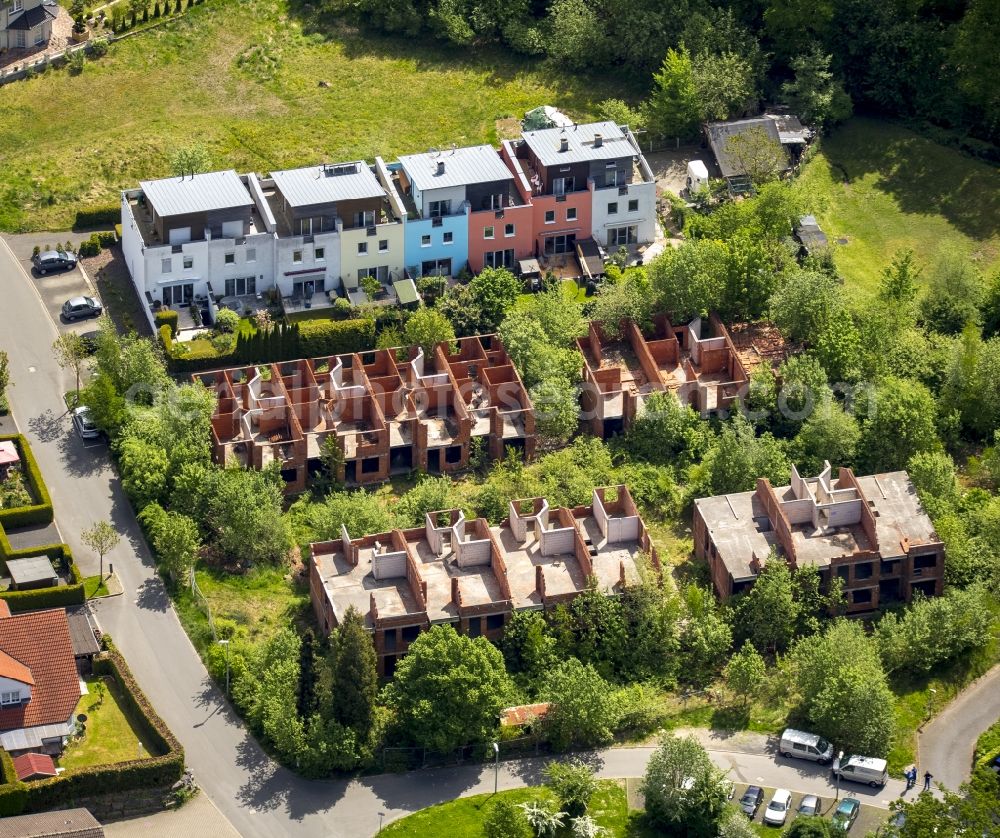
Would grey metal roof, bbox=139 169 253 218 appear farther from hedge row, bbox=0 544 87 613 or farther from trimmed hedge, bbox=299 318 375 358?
hedge row, bbox=0 544 87 613

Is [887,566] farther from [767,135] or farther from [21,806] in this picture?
[21,806]

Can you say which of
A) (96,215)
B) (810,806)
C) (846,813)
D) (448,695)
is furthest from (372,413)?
(846,813)

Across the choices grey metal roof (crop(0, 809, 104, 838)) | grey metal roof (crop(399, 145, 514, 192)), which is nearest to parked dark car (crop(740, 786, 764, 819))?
grey metal roof (crop(0, 809, 104, 838))

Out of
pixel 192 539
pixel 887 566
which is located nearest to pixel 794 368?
pixel 887 566

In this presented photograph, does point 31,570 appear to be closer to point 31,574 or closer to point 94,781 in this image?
point 31,574

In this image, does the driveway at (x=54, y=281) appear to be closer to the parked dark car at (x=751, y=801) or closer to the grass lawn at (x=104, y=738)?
the grass lawn at (x=104, y=738)
